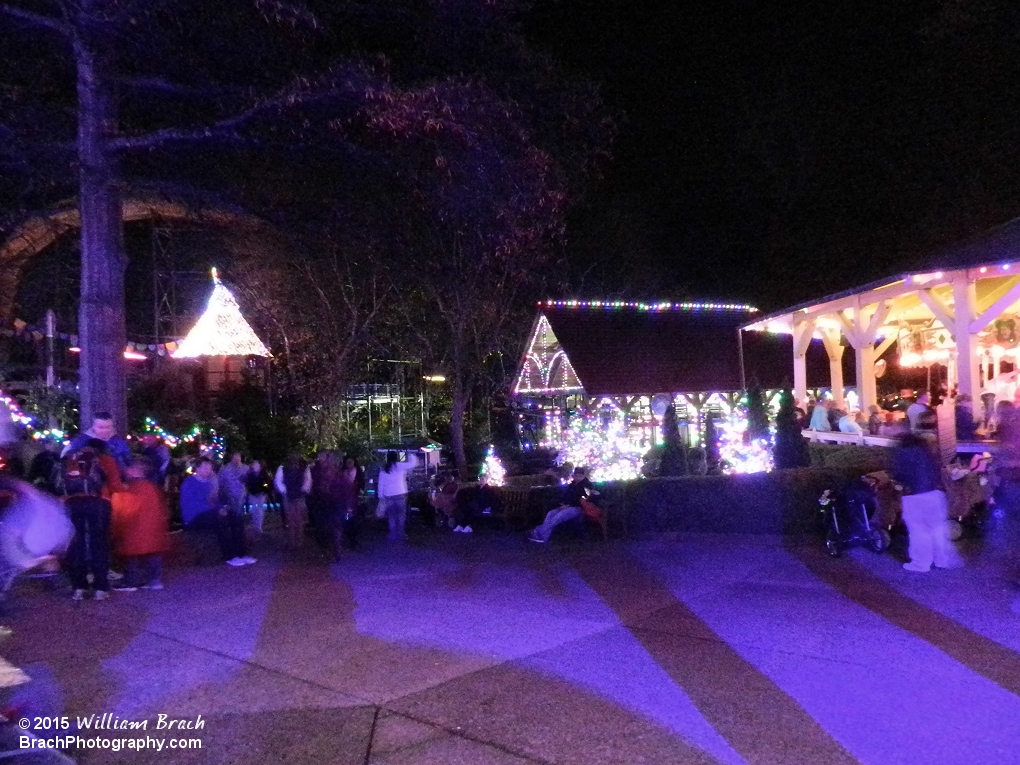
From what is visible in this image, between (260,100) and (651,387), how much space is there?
500 inches

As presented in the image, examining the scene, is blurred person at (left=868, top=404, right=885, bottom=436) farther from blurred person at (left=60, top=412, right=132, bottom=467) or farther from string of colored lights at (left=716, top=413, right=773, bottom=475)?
blurred person at (left=60, top=412, right=132, bottom=467)

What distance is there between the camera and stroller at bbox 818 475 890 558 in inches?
400

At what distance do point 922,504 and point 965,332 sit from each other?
5.78 m

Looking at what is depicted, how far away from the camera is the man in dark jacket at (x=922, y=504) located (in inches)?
357

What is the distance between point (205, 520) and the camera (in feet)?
37.2

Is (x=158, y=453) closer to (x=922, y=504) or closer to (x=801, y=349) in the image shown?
(x=922, y=504)

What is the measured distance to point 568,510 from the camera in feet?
42.7

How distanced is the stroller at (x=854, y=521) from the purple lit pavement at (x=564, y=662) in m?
0.20

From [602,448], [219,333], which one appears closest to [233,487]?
[219,333]

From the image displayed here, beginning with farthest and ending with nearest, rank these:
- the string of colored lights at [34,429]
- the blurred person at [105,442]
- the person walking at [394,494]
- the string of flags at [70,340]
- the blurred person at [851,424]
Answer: the blurred person at [851,424], the string of flags at [70,340], the string of colored lights at [34,429], the person walking at [394,494], the blurred person at [105,442]

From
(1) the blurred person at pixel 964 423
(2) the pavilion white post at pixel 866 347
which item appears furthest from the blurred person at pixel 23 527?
(2) the pavilion white post at pixel 866 347

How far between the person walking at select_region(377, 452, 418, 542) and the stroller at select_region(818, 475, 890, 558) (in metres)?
6.30

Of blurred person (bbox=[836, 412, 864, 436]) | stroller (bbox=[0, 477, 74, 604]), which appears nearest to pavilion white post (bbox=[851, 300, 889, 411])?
blurred person (bbox=[836, 412, 864, 436])

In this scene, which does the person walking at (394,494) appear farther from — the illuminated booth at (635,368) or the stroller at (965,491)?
the illuminated booth at (635,368)
